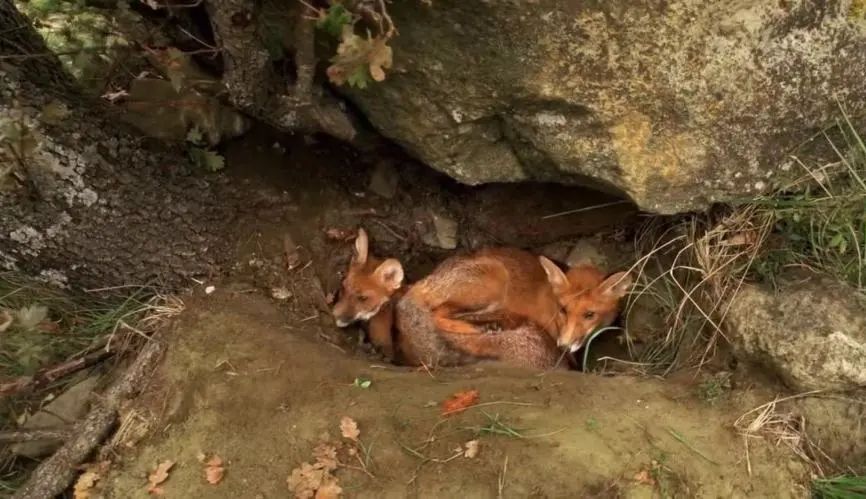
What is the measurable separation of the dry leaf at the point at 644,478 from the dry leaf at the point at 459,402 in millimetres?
826

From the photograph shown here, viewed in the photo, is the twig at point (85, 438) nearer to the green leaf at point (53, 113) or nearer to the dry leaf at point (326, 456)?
the dry leaf at point (326, 456)

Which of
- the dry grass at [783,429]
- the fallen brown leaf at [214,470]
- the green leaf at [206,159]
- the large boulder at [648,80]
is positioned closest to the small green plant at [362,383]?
the fallen brown leaf at [214,470]

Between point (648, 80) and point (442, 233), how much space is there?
2085mm

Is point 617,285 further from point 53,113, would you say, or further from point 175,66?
point 53,113

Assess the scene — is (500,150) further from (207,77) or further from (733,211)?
(207,77)

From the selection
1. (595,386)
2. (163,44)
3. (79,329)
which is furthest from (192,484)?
(163,44)

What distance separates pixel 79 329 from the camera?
431cm

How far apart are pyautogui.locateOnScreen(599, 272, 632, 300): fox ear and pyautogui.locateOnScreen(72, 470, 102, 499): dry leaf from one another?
123 inches

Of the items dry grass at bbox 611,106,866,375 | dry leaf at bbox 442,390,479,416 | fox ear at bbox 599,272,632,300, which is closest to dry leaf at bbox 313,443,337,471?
dry leaf at bbox 442,390,479,416

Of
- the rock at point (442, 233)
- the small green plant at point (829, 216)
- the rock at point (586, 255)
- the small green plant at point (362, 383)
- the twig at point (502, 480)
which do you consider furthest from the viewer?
the rock at point (442, 233)

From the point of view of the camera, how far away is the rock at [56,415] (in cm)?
405

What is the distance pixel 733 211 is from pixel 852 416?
3.75 feet

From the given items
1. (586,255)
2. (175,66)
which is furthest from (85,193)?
(586,255)

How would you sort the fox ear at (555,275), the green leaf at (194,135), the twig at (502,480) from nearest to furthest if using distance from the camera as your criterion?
the twig at (502,480) → the green leaf at (194,135) → the fox ear at (555,275)
